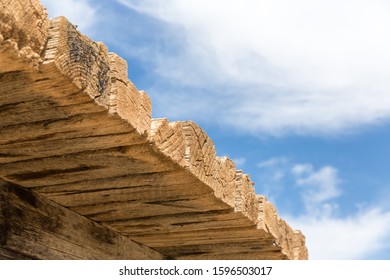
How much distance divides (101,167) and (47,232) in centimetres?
68

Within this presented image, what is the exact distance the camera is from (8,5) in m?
2.14

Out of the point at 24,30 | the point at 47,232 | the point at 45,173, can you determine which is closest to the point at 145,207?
the point at 47,232

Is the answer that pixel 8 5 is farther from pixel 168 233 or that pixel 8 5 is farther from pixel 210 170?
pixel 168 233

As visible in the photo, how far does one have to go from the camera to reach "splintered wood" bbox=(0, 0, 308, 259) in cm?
234

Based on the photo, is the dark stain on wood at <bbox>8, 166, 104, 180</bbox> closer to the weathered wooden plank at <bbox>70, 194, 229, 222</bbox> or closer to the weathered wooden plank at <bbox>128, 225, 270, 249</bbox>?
the weathered wooden plank at <bbox>70, 194, 229, 222</bbox>

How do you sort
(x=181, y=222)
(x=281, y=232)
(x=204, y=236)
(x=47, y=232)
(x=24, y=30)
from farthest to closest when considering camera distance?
(x=281, y=232), (x=204, y=236), (x=181, y=222), (x=47, y=232), (x=24, y=30)

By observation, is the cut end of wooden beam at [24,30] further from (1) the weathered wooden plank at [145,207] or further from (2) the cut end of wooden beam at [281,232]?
(2) the cut end of wooden beam at [281,232]

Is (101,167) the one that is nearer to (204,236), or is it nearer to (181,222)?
(181,222)

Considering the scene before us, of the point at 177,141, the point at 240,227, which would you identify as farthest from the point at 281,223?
the point at 177,141

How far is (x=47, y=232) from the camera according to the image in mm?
3623

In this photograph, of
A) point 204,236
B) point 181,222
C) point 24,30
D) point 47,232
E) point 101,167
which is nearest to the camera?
point 24,30

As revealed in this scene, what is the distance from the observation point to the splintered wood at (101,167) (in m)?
2.34

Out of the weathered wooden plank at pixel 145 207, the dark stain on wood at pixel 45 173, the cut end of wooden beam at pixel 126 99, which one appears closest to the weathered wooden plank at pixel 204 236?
the weathered wooden plank at pixel 145 207

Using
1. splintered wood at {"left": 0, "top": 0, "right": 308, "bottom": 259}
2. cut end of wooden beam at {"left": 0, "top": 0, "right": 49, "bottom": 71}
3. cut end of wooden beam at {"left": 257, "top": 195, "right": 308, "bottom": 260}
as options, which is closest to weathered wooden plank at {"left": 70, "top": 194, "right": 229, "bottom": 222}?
splintered wood at {"left": 0, "top": 0, "right": 308, "bottom": 259}
